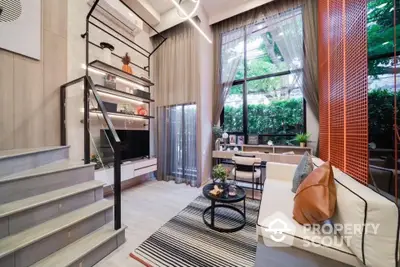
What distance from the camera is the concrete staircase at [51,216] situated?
125 cm

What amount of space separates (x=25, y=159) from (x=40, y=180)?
389 millimetres

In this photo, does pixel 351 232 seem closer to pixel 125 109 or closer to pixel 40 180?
pixel 40 180

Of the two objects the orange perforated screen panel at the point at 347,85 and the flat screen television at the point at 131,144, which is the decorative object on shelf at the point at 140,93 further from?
the orange perforated screen panel at the point at 347,85

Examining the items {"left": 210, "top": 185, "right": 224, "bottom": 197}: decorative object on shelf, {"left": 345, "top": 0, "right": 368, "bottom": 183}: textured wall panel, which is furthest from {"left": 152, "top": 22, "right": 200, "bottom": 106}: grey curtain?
{"left": 345, "top": 0, "right": 368, "bottom": 183}: textured wall panel

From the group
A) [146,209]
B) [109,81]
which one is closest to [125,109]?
[109,81]

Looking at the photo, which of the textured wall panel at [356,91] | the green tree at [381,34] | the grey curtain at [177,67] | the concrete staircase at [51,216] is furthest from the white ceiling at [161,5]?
the green tree at [381,34]

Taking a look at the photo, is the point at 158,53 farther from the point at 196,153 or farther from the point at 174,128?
the point at 196,153

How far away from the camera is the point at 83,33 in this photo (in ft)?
9.41

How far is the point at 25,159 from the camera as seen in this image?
5.70 ft

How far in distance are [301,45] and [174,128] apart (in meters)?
3.36

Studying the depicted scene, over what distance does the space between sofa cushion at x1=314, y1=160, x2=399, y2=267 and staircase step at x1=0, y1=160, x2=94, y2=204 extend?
2.56m

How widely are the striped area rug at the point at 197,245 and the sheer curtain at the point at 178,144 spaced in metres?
1.58

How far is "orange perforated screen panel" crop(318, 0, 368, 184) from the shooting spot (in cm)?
151

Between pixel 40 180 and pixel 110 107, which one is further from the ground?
pixel 110 107
